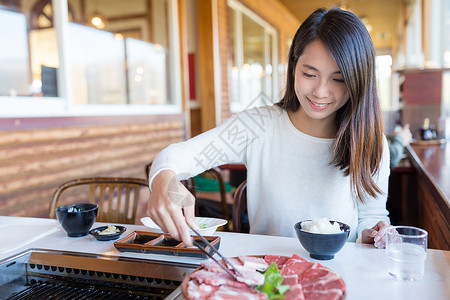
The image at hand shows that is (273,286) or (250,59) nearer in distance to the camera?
(273,286)

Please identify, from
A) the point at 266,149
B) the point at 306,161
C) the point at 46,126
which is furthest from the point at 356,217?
the point at 46,126

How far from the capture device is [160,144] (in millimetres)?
3965

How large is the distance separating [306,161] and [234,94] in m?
4.82

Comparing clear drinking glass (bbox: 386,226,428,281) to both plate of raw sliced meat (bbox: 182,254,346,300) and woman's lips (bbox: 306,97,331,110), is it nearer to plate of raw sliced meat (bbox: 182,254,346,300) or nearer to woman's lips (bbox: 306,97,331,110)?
plate of raw sliced meat (bbox: 182,254,346,300)

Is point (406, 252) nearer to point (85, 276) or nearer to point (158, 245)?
point (158, 245)

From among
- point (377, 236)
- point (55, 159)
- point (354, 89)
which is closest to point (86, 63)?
point (55, 159)

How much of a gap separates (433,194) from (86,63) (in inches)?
150

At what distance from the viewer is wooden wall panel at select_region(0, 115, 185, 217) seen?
2.24 metres

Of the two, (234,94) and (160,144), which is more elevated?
(234,94)

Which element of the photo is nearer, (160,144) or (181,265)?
(181,265)

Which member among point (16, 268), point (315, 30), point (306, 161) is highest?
point (315, 30)

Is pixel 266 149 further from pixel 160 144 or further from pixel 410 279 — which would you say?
pixel 160 144

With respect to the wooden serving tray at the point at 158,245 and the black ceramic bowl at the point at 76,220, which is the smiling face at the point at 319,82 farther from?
the black ceramic bowl at the point at 76,220

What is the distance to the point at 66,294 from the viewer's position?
93cm
